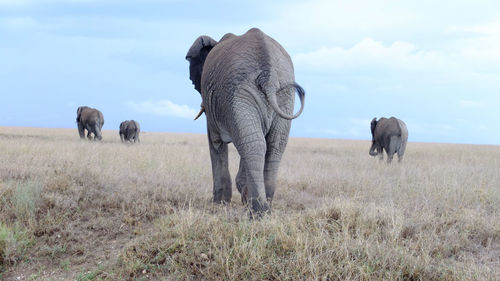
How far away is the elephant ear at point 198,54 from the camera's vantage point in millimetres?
5941

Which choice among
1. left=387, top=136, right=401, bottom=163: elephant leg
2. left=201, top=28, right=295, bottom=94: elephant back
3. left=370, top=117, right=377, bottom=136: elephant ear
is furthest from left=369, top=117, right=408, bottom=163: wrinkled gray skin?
left=201, top=28, right=295, bottom=94: elephant back

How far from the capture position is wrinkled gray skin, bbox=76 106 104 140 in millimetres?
20953

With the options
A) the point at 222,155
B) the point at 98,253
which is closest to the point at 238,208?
the point at 222,155

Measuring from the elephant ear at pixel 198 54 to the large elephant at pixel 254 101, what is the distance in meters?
0.90

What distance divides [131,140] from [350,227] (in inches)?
721

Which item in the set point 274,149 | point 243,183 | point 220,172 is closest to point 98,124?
point 220,172

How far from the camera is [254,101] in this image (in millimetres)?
4410

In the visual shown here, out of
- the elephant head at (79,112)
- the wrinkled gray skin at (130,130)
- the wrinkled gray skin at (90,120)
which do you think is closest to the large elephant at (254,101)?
the wrinkled gray skin at (130,130)

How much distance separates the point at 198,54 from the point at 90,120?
16.9 meters

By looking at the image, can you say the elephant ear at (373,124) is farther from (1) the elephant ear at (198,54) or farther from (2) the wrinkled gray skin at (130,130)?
(2) the wrinkled gray skin at (130,130)

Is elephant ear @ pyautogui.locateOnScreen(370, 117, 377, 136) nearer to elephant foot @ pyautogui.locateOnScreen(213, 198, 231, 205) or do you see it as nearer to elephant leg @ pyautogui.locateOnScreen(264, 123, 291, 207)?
elephant foot @ pyautogui.locateOnScreen(213, 198, 231, 205)

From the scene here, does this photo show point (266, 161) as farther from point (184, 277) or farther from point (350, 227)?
point (184, 277)

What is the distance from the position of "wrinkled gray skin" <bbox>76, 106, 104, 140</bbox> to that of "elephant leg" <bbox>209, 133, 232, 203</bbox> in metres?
16.6

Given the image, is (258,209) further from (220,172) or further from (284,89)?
(220,172)
